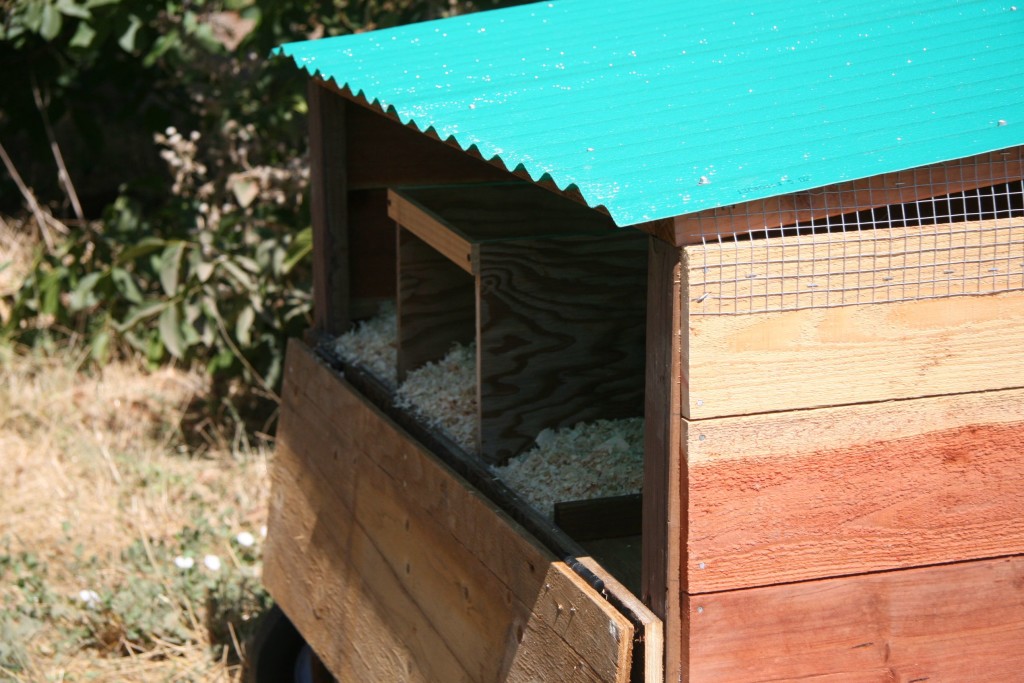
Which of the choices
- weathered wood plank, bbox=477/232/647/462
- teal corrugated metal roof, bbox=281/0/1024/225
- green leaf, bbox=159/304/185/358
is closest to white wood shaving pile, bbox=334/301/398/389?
weathered wood plank, bbox=477/232/647/462

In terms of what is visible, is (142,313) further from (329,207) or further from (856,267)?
(856,267)

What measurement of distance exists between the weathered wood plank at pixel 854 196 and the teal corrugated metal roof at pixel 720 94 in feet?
0.11

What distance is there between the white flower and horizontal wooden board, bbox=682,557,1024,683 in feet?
7.76

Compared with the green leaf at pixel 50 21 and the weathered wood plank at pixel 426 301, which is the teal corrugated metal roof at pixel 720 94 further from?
the green leaf at pixel 50 21

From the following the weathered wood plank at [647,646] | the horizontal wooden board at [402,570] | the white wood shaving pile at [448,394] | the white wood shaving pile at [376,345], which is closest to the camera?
the weathered wood plank at [647,646]

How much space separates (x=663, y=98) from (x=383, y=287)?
1.42 metres

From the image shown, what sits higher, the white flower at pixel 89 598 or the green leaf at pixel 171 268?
the green leaf at pixel 171 268

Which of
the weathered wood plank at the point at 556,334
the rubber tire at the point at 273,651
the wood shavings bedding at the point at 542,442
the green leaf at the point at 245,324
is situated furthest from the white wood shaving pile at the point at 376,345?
the green leaf at the point at 245,324

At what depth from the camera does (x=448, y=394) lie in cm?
234

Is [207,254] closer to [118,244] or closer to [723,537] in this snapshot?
[118,244]

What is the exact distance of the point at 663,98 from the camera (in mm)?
1624

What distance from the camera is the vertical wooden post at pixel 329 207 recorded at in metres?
2.75

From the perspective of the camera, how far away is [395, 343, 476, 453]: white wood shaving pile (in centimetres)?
223

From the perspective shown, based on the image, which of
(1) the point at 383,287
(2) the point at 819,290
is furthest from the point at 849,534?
(1) the point at 383,287
